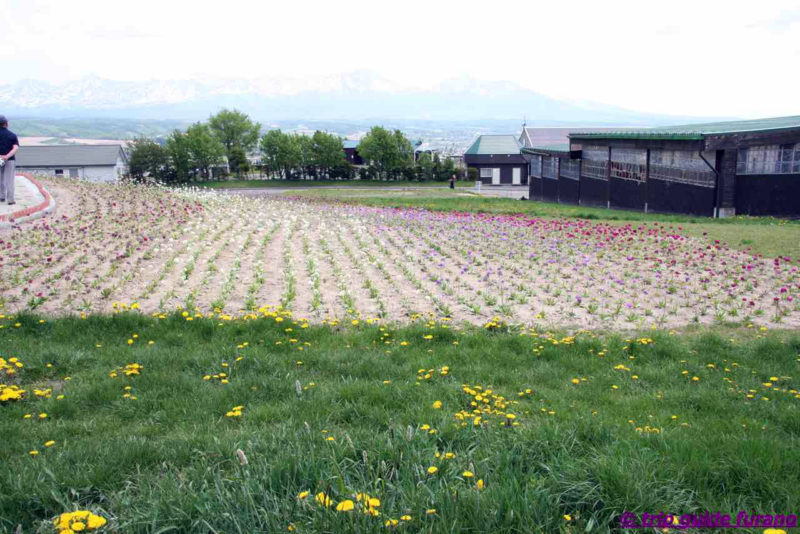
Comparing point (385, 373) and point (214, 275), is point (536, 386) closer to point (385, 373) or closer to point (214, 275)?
point (385, 373)

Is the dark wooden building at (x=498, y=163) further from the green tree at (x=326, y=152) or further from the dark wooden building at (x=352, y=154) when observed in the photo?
the dark wooden building at (x=352, y=154)

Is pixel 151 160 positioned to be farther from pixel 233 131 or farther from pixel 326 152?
pixel 326 152

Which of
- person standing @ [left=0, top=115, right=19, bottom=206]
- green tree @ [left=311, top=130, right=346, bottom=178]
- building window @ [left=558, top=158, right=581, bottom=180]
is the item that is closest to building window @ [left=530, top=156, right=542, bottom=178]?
building window @ [left=558, top=158, right=581, bottom=180]

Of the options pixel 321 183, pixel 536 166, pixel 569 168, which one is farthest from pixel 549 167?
pixel 321 183

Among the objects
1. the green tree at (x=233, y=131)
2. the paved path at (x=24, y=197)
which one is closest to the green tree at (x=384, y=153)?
the green tree at (x=233, y=131)

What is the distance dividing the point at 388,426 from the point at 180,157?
79.2 m

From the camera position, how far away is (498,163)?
264 ft

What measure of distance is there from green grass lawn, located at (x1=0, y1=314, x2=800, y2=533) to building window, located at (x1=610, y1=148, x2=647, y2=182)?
23206 millimetres

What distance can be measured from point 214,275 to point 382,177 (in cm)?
7006

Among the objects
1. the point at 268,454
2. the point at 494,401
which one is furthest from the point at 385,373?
the point at 268,454

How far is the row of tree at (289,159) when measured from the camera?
255 feet

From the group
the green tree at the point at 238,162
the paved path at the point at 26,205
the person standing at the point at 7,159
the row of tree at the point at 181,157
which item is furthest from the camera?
the green tree at the point at 238,162

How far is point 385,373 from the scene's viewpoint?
6066 mm

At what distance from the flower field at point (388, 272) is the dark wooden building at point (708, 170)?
7.27 meters
